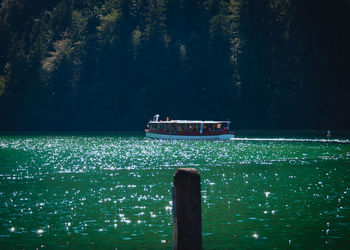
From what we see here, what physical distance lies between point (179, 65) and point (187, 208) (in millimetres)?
112867

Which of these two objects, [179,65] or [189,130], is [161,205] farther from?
[179,65]

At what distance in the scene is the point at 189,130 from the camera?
98.8m

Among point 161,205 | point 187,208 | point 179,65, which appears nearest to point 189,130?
point 179,65

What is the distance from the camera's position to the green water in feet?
62.5

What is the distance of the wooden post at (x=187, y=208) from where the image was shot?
37.4ft

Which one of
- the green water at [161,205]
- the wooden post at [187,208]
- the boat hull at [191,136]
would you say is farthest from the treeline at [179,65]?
the wooden post at [187,208]

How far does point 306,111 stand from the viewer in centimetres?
10750

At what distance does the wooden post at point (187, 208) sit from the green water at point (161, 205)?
6.56 meters

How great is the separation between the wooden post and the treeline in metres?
97.3

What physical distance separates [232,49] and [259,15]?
8692 mm

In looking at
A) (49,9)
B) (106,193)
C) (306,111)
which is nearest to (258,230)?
(106,193)

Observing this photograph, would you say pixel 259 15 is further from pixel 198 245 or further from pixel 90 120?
pixel 198 245

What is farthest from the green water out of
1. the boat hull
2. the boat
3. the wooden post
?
the boat

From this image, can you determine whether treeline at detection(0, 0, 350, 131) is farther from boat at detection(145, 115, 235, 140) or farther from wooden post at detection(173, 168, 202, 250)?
wooden post at detection(173, 168, 202, 250)
